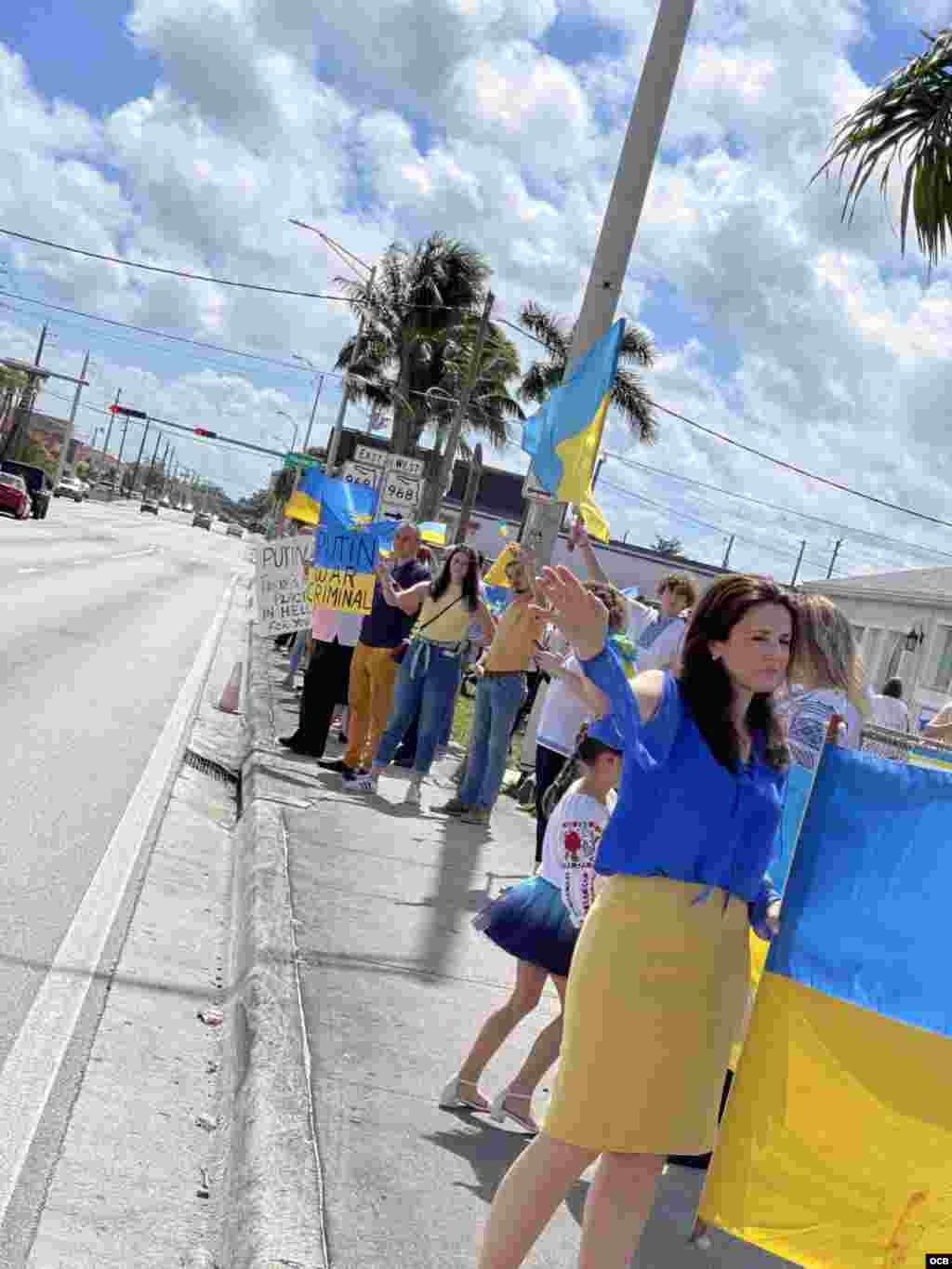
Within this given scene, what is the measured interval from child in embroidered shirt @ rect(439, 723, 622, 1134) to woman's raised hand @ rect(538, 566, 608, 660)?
1.09 m

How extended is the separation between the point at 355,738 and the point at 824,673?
8072mm

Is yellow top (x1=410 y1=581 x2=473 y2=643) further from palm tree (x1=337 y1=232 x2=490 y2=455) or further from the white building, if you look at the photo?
palm tree (x1=337 y1=232 x2=490 y2=455)

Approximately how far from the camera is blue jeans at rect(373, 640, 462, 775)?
1138 centimetres

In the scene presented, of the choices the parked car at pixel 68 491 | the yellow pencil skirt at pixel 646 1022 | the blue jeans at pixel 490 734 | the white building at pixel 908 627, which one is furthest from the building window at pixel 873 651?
the parked car at pixel 68 491

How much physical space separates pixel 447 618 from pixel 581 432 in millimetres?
2353

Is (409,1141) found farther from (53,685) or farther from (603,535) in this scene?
(53,685)

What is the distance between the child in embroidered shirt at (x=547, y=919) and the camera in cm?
474

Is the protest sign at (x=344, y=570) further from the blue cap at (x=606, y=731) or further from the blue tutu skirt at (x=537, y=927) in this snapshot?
the blue cap at (x=606, y=731)

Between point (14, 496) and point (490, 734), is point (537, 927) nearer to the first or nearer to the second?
point (490, 734)

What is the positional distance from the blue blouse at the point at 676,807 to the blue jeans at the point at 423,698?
25.8 feet

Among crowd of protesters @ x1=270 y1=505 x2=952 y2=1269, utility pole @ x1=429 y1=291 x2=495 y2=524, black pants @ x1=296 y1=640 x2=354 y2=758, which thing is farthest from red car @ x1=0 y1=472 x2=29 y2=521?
crowd of protesters @ x1=270 y1=505 x2=952 y2=1269

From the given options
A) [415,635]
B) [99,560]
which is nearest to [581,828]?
[415,635]

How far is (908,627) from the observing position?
42656 mm

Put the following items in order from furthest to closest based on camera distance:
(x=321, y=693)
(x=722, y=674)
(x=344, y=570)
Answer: (x=321, y=693)
(x=344, y=570)
(x=722, y=674)
